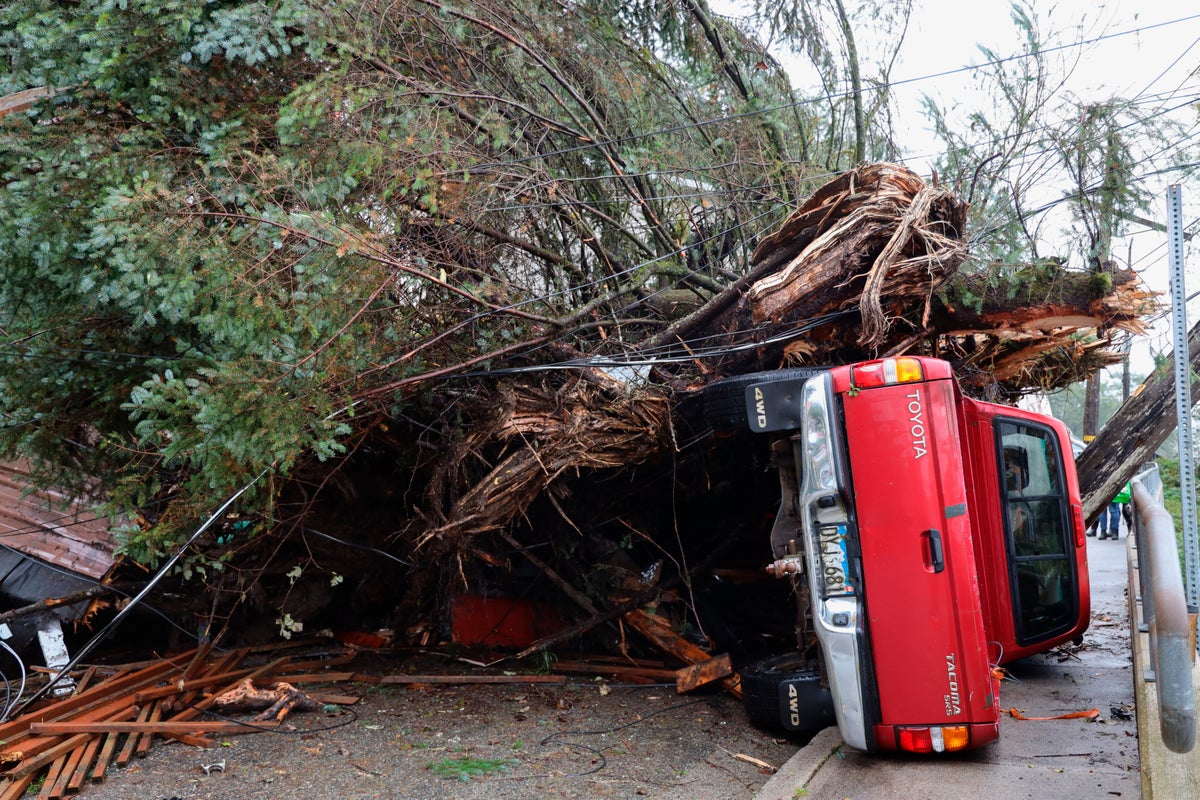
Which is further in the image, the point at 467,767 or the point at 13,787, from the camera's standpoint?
the point at 467,767

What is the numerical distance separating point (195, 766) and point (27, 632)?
3.65m

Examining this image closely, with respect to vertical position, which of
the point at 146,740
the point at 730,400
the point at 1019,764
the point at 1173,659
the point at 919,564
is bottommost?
the point at 1019,764

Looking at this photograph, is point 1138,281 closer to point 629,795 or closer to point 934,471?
point 934,471

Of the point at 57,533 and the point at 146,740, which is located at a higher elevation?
the point at 57,533

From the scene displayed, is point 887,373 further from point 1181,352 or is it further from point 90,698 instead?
point 90,698

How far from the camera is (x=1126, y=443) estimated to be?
9008 mm

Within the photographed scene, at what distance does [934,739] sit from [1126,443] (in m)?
5.59

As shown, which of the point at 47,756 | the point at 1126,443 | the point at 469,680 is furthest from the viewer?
the point at 1126,443

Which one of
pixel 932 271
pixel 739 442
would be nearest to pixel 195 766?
pixel 739 442

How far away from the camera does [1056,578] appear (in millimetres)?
6855

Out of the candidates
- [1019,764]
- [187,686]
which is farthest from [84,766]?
[1019,764]

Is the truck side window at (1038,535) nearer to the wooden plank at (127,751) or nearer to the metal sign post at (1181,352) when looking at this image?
the metal sign post at (1181,352)

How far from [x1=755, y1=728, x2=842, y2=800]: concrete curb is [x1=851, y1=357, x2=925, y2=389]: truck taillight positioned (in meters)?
2.16

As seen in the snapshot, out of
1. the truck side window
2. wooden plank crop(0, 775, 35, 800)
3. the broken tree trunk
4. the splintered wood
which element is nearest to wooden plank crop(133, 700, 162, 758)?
the splintered wood
